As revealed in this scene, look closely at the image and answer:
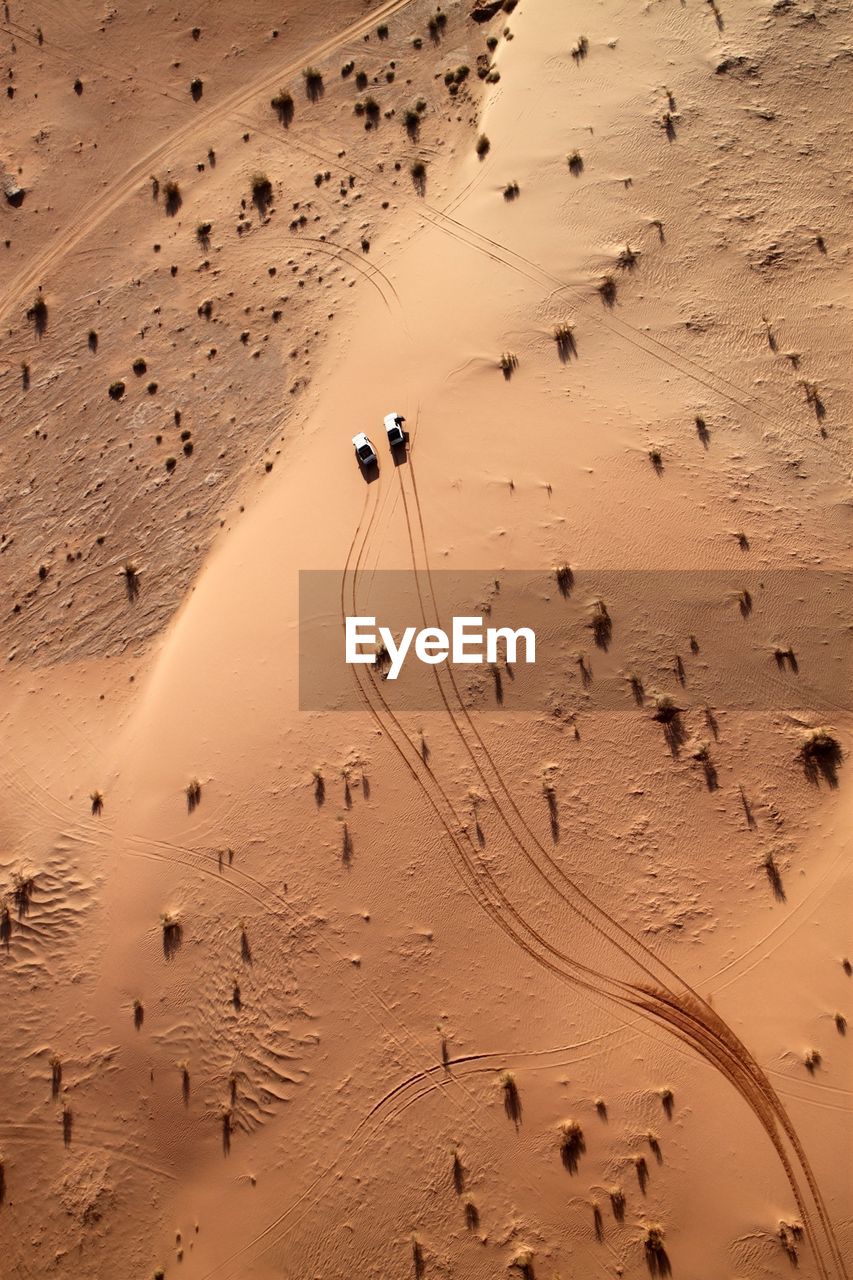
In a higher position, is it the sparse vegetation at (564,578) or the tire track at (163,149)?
the tire track at (163,149)

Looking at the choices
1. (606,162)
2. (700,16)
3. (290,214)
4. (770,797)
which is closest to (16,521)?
(290,214)

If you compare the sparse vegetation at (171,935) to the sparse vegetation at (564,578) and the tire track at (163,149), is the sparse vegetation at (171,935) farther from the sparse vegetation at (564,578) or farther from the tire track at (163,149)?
the tire track at (163,149)

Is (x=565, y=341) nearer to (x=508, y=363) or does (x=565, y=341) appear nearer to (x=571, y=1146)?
(x=508, y=363)

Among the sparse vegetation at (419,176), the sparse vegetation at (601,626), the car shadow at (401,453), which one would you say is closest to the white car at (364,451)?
the car shadow at (401,453)

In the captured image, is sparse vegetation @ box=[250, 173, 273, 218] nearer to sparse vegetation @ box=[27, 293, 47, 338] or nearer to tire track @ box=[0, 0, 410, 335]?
tire track @ box=[0, 0, 410, 335]

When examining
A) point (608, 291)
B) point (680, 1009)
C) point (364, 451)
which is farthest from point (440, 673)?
point (608, 291)
